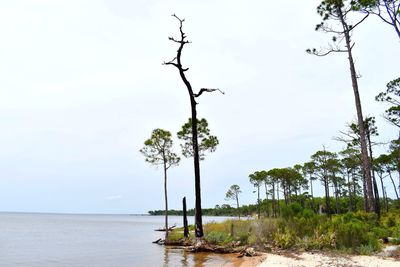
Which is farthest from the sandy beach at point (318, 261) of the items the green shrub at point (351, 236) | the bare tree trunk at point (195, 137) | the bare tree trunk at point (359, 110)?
the bare tree trunk at point (359, 110)

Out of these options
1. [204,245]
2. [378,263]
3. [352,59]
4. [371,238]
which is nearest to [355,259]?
[378,263]

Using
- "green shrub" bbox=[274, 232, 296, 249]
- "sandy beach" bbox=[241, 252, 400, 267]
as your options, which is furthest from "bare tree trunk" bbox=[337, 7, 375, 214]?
"sandy beach" bbox=[241, 252, 400, 267]

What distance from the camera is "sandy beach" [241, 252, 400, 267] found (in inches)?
371

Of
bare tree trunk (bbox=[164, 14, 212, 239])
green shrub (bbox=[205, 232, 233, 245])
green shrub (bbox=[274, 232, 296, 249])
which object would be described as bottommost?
green shrub (bbox=[205, 232, 233, 245])

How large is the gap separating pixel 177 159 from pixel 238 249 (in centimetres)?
1770

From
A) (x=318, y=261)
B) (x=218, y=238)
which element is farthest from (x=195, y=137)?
(x=318, y=261)

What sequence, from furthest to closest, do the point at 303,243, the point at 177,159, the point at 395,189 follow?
the point at 395,189, the point at 177,159, the point at 303,243

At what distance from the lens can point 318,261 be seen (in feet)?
33.3

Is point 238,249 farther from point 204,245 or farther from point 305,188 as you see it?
point 305,188

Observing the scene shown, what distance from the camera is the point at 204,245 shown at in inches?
678

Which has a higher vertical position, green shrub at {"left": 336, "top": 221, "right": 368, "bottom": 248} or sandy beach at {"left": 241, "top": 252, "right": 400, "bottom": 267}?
green shrub at {"left": 336, "top": 221, "right": 368, "bottom": 248}

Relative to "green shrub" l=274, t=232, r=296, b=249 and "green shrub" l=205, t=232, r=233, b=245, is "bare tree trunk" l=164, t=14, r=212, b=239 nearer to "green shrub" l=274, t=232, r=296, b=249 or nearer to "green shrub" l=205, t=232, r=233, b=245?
"green shrub" l=205, t=232, r=233, b=245

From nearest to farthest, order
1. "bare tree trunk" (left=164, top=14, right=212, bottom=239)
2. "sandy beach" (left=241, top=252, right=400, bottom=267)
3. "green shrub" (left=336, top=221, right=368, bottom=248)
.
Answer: "sandy beach" (left=241, top=252, right=400, bottom=267) → "green shrub" (left=336, top=221, right=368, bottom=248) → "bare tree trunk" (left=164, top=14, right=212, bottom=239)

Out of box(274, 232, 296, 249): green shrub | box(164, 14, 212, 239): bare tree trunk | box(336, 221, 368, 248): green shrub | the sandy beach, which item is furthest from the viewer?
box(164, 14, 212, 239): bare tree trunk
